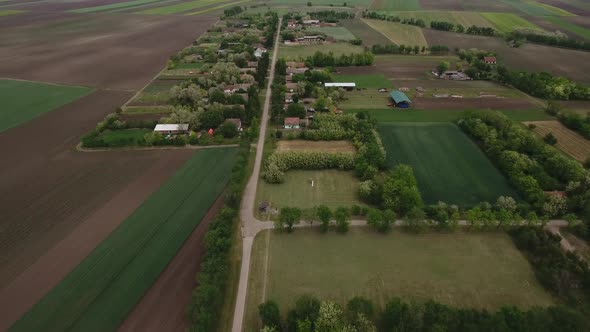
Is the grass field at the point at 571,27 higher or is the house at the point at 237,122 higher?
the grass field at the point at 571,27

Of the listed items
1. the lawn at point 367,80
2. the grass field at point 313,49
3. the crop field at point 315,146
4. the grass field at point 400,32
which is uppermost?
the grass field at point 400,32

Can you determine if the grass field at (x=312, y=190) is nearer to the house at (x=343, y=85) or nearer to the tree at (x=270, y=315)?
the tree at (x=270, y=315)

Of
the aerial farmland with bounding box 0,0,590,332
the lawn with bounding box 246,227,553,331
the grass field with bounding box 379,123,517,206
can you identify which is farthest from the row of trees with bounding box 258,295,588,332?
the grass field with bounding box 379,123,517,206

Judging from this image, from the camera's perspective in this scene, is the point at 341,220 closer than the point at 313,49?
Yes

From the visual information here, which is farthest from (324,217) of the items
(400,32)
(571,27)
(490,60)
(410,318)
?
(571,27)

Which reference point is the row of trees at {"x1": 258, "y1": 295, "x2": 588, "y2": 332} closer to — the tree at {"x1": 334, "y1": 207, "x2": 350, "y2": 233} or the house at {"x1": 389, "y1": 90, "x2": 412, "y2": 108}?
the tree at {"x1": 334, "y1": 207, "x2": 350, "y2": 233}

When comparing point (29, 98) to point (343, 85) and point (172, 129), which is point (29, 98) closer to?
point (172, 129)

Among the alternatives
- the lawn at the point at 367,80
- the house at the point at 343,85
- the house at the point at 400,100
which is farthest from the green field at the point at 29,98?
the house at the point at 400,100
